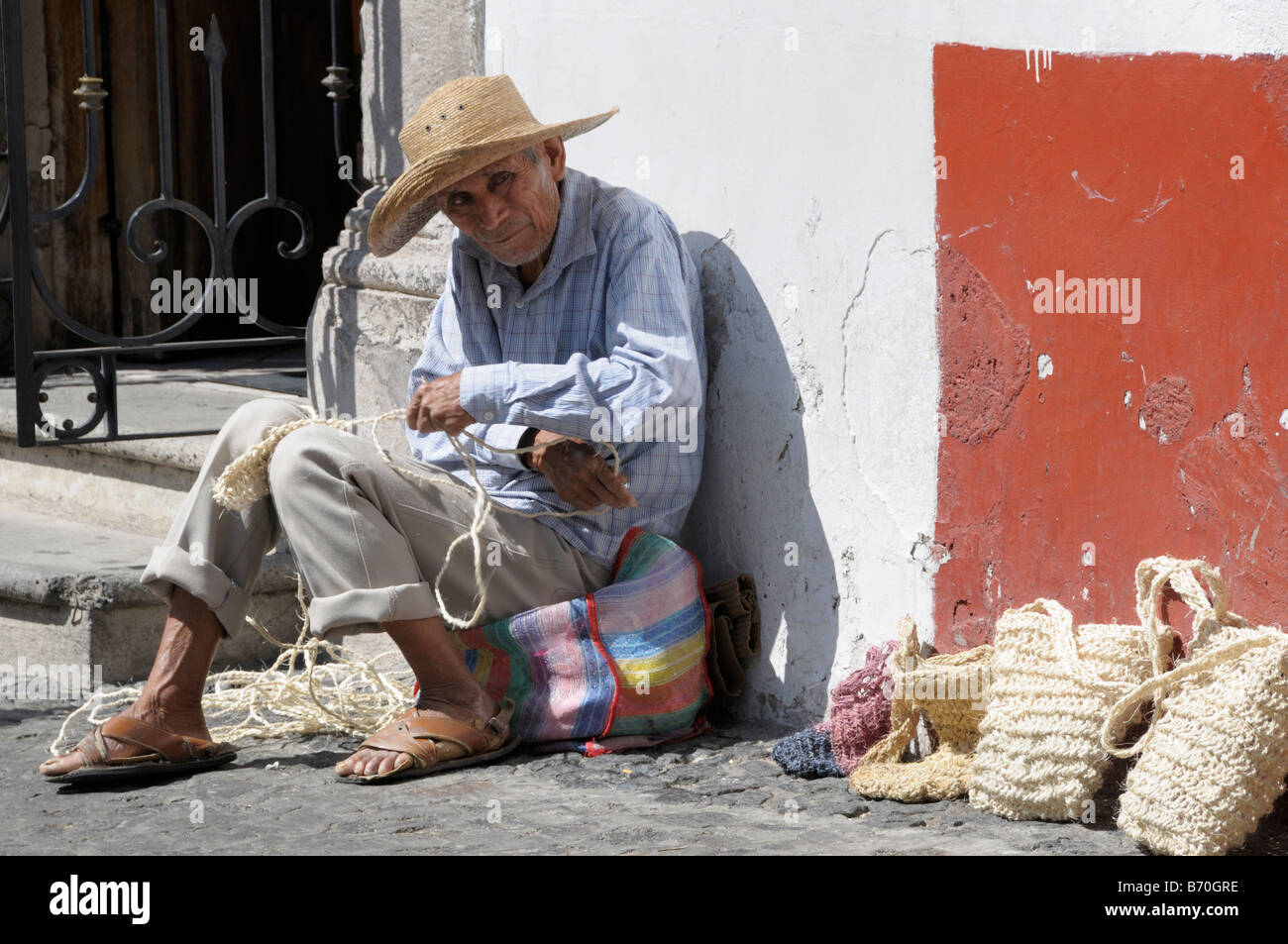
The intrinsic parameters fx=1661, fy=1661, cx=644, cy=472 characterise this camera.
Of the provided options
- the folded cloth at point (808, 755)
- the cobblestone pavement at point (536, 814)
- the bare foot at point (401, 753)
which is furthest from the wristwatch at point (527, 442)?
the folded cloth at point (808, 755)

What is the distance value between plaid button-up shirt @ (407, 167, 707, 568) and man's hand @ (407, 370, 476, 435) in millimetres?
30

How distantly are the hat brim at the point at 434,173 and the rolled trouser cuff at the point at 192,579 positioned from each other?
0.88 m

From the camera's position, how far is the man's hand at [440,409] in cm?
351

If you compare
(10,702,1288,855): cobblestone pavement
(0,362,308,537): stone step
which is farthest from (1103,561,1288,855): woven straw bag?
(0,362,308,537): stone step

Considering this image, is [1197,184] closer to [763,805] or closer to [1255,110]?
[1255,110]

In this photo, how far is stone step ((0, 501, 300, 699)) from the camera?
4.36 metres

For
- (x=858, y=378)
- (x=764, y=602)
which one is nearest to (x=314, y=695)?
(x=764, y=602)

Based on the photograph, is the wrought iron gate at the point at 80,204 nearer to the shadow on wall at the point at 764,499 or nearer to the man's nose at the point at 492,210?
the man's nose at the point at 492,210

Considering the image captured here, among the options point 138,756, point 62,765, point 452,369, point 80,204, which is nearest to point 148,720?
point 138,756

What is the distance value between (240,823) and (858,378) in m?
1.54

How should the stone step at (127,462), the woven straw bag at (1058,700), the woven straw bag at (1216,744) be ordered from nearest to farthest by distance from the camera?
the woven straw bag at (1216,744) < the woven straw bag at (1058,700) < the stone step at (127,462)

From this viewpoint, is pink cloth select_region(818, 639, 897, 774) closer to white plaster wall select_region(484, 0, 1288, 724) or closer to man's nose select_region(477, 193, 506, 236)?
white plaster wall select_region(484, 0, 1288, 724)

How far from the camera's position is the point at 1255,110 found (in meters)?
2.73

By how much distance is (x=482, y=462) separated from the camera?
12.5 feet
